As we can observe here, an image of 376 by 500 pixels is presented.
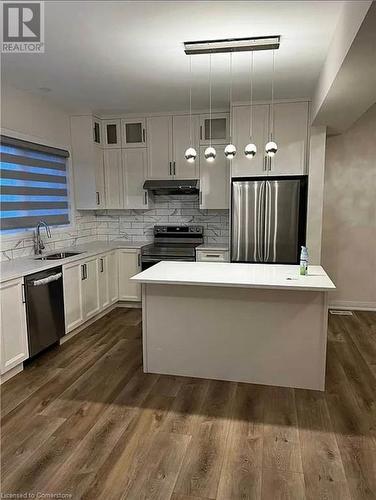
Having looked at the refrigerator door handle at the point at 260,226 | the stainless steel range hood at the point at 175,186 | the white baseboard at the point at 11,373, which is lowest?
the white baseboard at the point at 11,373

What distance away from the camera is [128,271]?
5.02m

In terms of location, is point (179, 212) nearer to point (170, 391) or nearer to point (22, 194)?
point (22, 194)

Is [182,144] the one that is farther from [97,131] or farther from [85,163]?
[85,163]

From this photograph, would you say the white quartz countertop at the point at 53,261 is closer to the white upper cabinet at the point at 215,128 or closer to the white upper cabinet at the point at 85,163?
the white upper cabinet at the point at 85,163

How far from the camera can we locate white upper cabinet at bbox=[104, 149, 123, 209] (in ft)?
16.9

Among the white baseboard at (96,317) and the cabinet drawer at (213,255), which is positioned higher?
the cabinet drawer at (213,255)

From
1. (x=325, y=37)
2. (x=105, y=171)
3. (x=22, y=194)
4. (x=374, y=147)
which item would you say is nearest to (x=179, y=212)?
(x=105, y=171)

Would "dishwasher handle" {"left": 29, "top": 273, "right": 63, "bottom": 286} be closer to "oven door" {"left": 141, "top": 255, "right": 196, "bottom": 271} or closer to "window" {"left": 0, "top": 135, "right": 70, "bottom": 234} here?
"window" {"left": 0, "top": 135, "right": 70, "bottom": 234}

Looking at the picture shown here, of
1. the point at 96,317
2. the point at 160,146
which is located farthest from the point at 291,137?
the point at 96,317

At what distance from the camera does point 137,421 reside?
2.50 metres

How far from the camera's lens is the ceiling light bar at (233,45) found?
2.73 metres

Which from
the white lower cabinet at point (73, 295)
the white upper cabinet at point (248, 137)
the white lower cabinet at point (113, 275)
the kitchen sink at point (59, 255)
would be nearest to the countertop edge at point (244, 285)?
the white lower cabinet at point (73, 295)

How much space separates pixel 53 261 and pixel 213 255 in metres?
2.06

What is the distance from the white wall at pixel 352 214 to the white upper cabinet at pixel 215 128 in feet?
4.50
